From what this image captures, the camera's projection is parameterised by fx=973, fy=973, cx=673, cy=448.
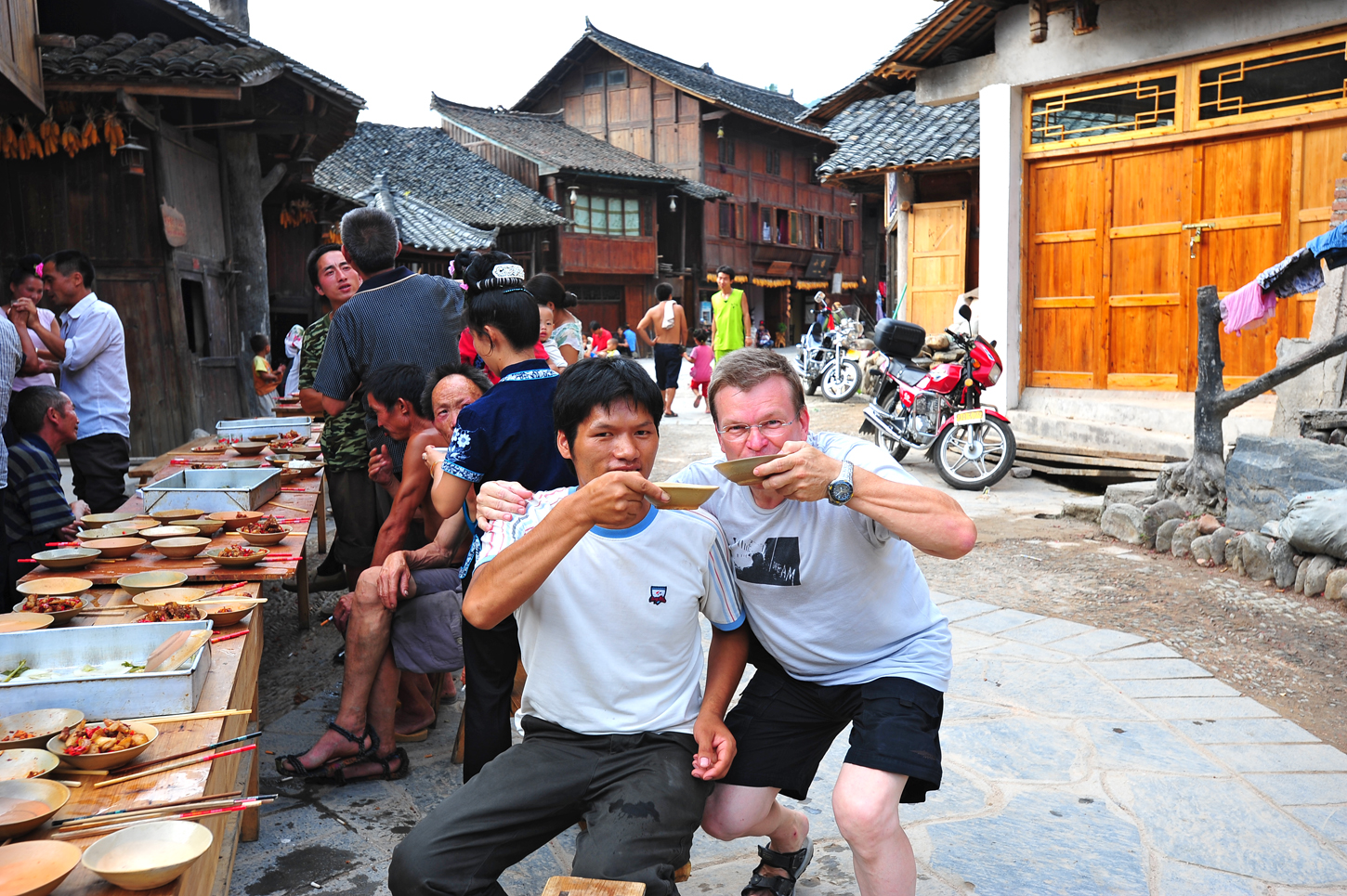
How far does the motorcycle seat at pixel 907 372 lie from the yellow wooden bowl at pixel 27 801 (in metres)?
8.87

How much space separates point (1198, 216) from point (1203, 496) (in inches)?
143

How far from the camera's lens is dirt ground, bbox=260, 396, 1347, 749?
4.40 m

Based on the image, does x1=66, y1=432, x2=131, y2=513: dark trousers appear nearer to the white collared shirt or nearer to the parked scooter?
the white collared shirt

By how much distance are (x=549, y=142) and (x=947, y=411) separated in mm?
24884

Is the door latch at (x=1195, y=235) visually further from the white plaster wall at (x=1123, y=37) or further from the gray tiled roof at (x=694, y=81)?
the gray tiled roof at (x=694, y=81)

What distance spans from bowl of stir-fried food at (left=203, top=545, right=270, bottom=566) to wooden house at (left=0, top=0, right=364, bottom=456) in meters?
5.98

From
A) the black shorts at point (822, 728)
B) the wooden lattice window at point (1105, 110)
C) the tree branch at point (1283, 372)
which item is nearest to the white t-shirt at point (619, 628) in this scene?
the black shorts at point (822, 728)

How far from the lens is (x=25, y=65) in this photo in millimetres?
6562

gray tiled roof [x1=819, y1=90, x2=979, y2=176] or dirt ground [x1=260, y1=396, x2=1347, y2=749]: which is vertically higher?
gray tiled roof [x1=819, y1=90, x2=979, y2=176]

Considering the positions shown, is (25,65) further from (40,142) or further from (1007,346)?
(1007,346)

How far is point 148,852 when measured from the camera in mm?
1599

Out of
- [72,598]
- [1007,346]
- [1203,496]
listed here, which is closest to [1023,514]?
[1203,496]

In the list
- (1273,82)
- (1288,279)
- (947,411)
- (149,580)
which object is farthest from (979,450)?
(149,580)

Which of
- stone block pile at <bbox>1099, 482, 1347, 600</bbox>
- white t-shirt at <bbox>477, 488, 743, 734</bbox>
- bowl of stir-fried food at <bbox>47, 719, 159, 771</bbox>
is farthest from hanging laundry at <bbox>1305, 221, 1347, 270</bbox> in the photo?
bowl of stir-fried food at <bbox>47, 719, 159, 771</bbox>
